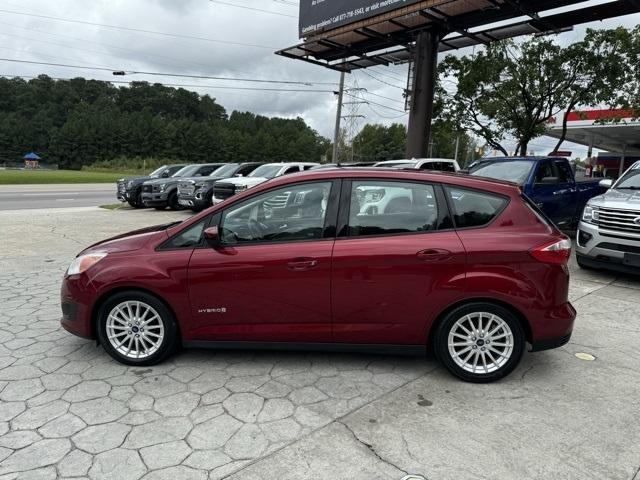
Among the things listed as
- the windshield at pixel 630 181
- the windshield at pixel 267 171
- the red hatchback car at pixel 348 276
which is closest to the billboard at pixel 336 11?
the windshield at pixel 267 171

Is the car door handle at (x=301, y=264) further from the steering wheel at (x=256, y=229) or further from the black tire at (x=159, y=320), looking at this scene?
the black tire at (x=159, y=320)

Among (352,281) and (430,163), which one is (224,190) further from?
(352,281)

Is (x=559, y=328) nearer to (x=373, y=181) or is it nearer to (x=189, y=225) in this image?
(x=373, y=181)

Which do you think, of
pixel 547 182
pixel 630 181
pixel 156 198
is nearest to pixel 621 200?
pixel 630 181

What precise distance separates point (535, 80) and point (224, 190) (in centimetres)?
1120

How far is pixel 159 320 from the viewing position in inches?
153

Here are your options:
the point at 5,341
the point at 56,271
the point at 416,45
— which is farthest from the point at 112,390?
the point at 416,45

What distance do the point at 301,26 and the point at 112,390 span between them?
1610cm

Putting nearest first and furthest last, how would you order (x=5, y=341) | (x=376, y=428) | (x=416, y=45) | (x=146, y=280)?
(x=376, y=428), (x=146, y=280), (x=5, y=341), (x=416, y=45)

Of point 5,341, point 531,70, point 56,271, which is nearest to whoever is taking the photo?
point 5,341

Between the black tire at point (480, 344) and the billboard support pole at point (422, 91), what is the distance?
41.2ft

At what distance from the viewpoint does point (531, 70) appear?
1617 cm

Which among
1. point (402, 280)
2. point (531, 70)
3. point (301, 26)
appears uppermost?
point (301, 26)

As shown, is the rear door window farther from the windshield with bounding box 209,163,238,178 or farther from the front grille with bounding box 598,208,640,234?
the windshield with bounding box 209,163,238,178
